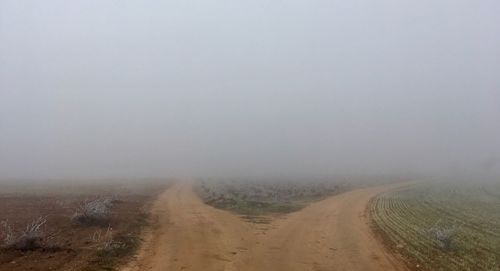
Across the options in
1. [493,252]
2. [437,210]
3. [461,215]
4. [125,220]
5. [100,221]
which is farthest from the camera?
→ [437,210]

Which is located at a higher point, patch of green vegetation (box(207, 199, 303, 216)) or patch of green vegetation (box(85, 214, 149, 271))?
patch of green vegetation (box(207, 199, 303, 216))

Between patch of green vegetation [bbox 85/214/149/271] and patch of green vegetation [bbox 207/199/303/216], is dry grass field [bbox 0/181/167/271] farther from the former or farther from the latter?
patch of green vegetation [bbox 207/199/303/216]

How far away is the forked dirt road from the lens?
1656 centimetres

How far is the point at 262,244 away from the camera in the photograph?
66.4ft

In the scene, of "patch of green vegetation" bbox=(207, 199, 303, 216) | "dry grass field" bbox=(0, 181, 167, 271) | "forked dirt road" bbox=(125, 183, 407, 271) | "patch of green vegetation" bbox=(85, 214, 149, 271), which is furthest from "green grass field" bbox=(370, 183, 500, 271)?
"dry grass field" bbox=(0, 181, 167, 271)

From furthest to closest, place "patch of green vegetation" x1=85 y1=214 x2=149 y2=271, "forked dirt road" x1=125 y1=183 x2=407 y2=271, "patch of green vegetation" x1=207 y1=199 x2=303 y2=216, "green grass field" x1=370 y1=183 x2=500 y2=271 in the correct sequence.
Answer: "patch of green vegetation" x1=207 y1=199 x2=303 y2=216 → "green grass field" x1=370 y1=183 x2=500 y2=271 → "forked dirt road" x1=125 y1=183 x2=407 y2=271 → "patch of green vegetation" x1=85 y1=214 x2=149 y2=271

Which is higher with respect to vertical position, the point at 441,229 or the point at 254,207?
the point at 254,207

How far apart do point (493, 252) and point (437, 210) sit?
16.3 meters

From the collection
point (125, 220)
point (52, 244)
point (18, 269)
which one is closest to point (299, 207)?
point (125, 220)

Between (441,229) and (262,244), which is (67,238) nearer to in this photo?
(262,244)

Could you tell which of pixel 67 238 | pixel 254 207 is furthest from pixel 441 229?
pixel 67 238

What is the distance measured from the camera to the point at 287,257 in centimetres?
1775

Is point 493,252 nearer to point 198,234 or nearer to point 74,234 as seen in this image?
point 198,234

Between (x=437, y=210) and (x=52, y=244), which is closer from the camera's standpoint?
(x=52, y=244)
